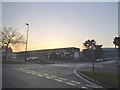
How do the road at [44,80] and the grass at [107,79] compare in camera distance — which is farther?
the grass at [107,79]

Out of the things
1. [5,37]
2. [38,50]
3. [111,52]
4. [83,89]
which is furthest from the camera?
[111,52]

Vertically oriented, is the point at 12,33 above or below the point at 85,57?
above

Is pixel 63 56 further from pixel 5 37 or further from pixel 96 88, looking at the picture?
pixel 96 88

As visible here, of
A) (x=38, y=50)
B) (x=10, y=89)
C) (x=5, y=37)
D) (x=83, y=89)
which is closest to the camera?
(x=10, y=89)

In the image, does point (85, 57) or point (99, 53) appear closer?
point (85, 57)

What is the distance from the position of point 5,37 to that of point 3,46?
2.70 m

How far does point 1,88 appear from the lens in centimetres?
1285

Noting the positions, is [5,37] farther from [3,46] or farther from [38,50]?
[38,50]

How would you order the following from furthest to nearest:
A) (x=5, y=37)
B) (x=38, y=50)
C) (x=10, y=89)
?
(x=38, y=50) → (x=5, y=37) → (x=10, y=89)

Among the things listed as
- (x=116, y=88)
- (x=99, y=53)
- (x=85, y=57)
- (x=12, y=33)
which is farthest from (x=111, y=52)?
(x=116, y=88)

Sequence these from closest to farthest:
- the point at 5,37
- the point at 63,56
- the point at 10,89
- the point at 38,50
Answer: the point at 10,89 → the point at 5,37 → the point at 63,56 → the point at 38,50

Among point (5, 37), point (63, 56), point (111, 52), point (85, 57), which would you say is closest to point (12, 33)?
point (5, 37)

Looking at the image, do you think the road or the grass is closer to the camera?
the road

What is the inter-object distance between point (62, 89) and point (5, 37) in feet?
171
